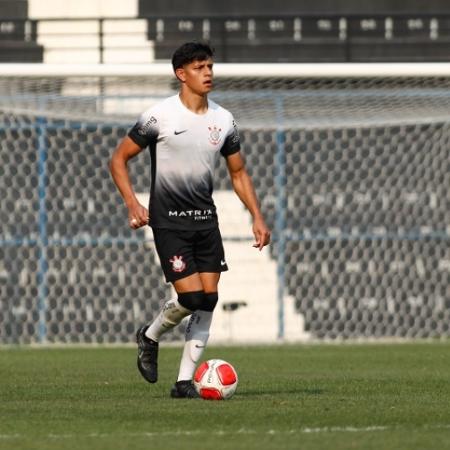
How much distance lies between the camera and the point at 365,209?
18.8 meters

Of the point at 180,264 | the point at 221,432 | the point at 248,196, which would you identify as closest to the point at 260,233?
the point at 248,196

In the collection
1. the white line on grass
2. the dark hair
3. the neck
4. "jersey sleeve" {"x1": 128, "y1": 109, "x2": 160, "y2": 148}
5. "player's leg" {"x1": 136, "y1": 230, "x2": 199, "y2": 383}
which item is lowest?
the white line on grass

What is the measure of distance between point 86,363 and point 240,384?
2960 mm

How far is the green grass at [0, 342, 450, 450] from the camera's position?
5.65 meters

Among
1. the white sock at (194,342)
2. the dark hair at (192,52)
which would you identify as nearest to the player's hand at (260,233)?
the white sock at (194,342)

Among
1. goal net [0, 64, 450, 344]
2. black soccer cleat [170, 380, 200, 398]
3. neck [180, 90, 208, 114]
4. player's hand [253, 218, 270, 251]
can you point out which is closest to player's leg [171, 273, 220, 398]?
black soccer cleat [170, 380, 200, 398]

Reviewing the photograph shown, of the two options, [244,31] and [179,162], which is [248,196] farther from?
[244,31]

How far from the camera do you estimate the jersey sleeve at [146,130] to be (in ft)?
25.5

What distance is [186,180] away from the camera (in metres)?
7.76

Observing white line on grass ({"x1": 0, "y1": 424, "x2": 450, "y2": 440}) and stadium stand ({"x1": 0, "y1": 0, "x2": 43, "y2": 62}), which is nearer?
white line on grass ({"x1": 0, "y1": 424, "x2": 450, "y2": 440})

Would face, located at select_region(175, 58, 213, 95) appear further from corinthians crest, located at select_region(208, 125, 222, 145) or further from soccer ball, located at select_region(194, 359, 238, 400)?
soccer ball, located at select_region(194, 359, 238, 400)

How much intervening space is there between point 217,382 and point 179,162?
3.95 ft

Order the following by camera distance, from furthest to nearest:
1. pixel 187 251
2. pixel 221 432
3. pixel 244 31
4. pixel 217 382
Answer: pixel 244 31, pixel 187 251, pixel 217 382, pixel 221 432

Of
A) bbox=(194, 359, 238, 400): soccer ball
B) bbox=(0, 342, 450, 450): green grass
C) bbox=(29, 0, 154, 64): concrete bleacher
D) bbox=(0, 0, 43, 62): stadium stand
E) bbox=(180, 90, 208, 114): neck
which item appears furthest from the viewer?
bbox=(29, 0, 154, 64): concrete bleacher
